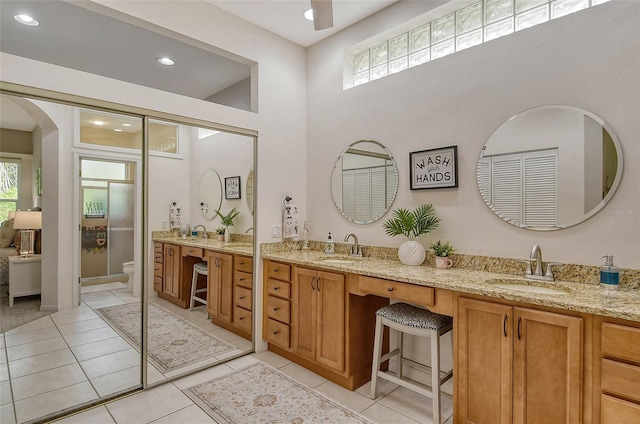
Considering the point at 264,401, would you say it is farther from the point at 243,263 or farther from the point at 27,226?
the point at 27,226

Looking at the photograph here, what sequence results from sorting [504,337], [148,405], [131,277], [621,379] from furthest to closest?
1. [131,277]
2. [148,405]
3. [504,337]
4. [621,379]

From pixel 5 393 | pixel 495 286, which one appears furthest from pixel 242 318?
pixel 495 286

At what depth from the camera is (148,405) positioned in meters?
2.33

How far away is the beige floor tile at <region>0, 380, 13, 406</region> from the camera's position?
81.0 inches

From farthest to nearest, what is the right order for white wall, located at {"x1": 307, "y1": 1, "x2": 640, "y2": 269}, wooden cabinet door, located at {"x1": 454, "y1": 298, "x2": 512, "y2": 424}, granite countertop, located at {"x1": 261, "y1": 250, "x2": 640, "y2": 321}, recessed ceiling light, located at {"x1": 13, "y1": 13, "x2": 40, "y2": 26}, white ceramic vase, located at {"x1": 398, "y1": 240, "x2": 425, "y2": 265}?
recessed ceiling light, located at {"x1": 13, "y1": 13, "x2": 40, "y2": 26} < white ceramic vase, located at {"x1": 398, "y1": 240, "x2": 425, "y2": 265} < white wall, located at {"x1": 307, "y1": 1, "x2": 640, "y2": 269} < wooden cabinet door, located at {"x1": 454, "y1": 298, "x2": 512, "y2": 424} < granite countertop, located at {"x1": 261, "y1": 250, "x2": 640, "y2": 321}

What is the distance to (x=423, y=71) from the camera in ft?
8.95

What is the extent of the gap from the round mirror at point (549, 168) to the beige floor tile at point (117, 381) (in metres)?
2.91

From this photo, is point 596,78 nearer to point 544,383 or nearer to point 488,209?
point 488,209

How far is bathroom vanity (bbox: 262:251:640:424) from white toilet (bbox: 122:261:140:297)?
1328 mm

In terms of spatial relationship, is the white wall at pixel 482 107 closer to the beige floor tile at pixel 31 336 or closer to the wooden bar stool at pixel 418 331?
the wooden bar stool at pixel 418 331

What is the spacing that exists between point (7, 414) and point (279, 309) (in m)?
1.88

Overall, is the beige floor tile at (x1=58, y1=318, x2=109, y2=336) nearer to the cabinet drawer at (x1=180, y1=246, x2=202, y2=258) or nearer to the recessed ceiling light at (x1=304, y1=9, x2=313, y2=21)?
the cabinet drawer at (x1=180, y1=246, x2=202, y2=258)

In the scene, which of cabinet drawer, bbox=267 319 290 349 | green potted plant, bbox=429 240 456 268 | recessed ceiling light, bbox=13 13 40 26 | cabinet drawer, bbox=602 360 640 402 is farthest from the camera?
cabinet drawer, bbox=267 319 290 349

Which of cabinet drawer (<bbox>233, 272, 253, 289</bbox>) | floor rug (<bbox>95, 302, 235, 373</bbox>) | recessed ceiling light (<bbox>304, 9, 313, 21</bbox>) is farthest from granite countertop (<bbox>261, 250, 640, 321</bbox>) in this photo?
recessed ceiling light (<bbox>304, 9, 313, 21</bbox>)
